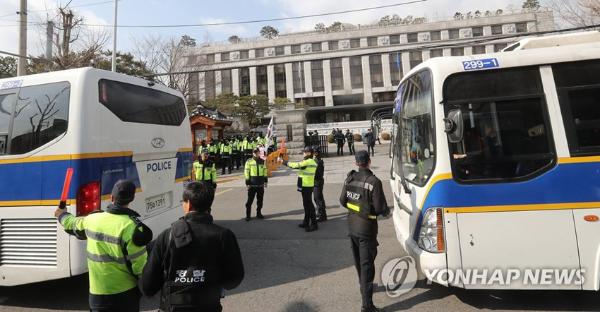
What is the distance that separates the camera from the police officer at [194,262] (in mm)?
2070

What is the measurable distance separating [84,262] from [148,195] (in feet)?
3.79

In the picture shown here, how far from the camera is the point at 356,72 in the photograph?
60.7 metres

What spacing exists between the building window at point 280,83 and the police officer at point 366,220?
6031 centimetres

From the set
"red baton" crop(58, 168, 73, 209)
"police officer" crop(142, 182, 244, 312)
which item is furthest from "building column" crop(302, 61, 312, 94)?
"police officer" crop(142, 182, 244, 312)

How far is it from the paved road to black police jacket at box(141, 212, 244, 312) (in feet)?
6.48

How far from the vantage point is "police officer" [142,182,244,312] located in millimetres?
2070

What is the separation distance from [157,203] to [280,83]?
198 ft

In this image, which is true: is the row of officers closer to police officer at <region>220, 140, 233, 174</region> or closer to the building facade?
police officer at <region>220, 140, 233, 174</region>

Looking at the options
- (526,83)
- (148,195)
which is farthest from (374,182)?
→ (148,195)

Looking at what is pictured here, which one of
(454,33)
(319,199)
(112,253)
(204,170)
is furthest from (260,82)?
(112,253)

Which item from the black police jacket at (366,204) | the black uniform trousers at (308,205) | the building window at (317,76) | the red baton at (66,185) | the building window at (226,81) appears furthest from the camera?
the building window at (226,81)

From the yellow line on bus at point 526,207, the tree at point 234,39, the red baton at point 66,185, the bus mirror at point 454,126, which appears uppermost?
the tree at point 234,39

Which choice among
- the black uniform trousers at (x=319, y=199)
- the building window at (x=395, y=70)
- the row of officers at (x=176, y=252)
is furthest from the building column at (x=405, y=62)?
the row of officers at (x=176, y=252)

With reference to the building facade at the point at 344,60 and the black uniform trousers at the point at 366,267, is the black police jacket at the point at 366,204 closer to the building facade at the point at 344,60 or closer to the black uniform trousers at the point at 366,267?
the black uniform trousers at the point at 366,267
